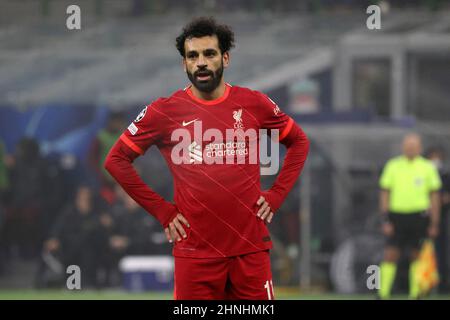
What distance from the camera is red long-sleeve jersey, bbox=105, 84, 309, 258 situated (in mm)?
6293

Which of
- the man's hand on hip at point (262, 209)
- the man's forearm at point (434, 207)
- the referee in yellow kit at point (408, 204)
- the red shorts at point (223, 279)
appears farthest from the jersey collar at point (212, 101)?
the man's forearm at point (434, 207)

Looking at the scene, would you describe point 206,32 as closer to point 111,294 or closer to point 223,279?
point 223,279

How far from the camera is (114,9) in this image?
17.6m

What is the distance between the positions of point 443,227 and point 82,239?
453 cm

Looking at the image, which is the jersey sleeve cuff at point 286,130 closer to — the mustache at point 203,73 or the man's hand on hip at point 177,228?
the mustache at point 203,73

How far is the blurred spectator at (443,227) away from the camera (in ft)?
51.3

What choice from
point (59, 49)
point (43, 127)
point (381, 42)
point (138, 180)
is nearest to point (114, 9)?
point (59, 49)

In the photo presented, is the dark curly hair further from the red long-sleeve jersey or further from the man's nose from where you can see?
the red long-sleeve jersey

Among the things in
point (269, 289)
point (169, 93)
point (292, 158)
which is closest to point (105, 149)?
point (169, 93)

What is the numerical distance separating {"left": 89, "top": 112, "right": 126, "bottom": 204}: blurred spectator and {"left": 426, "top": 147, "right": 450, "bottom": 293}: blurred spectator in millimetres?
3923

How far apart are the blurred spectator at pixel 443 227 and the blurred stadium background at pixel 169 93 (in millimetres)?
88

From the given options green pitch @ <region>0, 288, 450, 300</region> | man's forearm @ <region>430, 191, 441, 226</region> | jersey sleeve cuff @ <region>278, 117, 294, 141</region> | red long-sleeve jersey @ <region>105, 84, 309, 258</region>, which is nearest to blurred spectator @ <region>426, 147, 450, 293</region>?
green pitch @ <region>0, 288, 450, 300</region>
